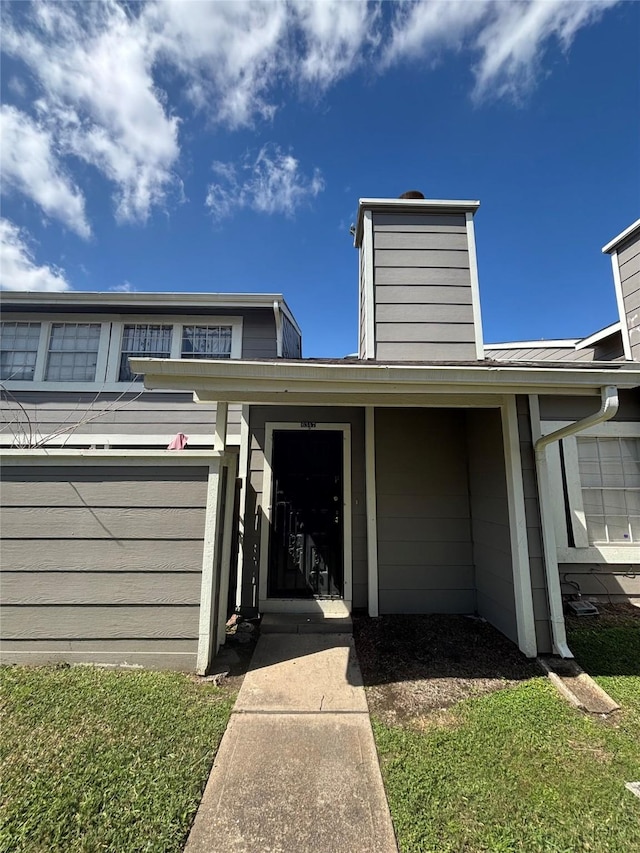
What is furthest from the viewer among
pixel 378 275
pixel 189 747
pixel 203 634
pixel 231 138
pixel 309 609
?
pixel 231 138

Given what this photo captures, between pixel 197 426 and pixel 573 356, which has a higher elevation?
pixel 573 356

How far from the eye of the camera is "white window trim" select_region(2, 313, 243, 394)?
496 centimetres

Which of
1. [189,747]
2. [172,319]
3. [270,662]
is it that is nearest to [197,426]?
[172,319]

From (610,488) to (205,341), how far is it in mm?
5835

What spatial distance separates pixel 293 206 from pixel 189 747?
7.80 meters

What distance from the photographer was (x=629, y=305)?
16.4ft

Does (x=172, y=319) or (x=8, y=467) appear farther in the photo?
(x=172, y=319)

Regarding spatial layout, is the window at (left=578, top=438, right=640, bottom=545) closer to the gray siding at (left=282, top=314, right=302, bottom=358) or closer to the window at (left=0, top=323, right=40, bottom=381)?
the gray siding at (left=282, top=314, right=302, bottom=358)

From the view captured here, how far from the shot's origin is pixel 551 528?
3057mm

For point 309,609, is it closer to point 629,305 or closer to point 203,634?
point 203,634

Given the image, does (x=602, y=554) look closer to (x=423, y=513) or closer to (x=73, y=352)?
(x=423, y=513)

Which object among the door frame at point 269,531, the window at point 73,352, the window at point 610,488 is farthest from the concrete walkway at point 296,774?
the window at point 73,352

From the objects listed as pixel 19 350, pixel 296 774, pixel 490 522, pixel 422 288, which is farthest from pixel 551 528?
pixel 19 350

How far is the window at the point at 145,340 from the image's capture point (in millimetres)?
5145
